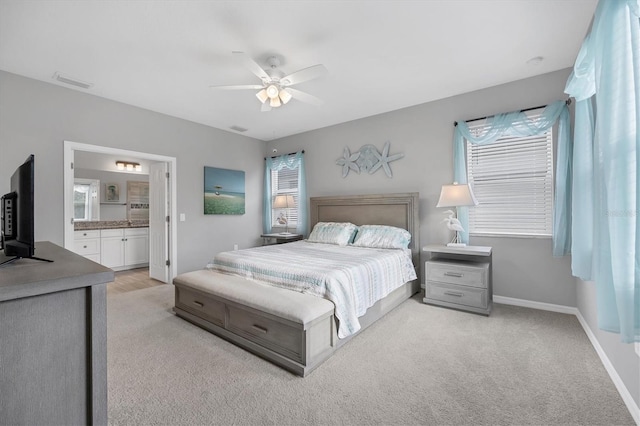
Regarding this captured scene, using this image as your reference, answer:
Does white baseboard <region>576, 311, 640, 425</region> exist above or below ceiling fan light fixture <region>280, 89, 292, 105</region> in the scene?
below

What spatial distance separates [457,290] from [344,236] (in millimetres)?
1670

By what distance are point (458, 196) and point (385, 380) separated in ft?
7.57

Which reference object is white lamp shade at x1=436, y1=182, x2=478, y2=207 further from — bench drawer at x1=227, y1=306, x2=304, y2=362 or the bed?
bench drawer at x1=227, y1=306, x2=304, y2=362

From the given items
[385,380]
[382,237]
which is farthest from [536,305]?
[385,380]

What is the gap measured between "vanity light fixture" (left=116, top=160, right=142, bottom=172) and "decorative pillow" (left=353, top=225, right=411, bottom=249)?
525cm

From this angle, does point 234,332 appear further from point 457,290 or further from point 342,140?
point 342,140

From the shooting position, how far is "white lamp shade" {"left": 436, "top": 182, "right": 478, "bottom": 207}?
332cm

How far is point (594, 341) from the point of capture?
92.9 inches

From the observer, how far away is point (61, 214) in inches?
138

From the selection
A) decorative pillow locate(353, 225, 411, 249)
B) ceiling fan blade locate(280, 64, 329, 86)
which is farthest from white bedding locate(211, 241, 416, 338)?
ceiling fan blade locate(280, 64, 329, 86)

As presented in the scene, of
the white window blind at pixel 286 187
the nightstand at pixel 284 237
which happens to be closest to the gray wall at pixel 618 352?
the nightstand at pixel 284 237

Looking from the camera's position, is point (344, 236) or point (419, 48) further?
point (344, 236)

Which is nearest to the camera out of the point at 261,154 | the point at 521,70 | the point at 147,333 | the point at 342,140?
the point at 147,333

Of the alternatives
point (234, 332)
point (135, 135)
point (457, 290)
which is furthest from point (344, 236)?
point (135, 135)
